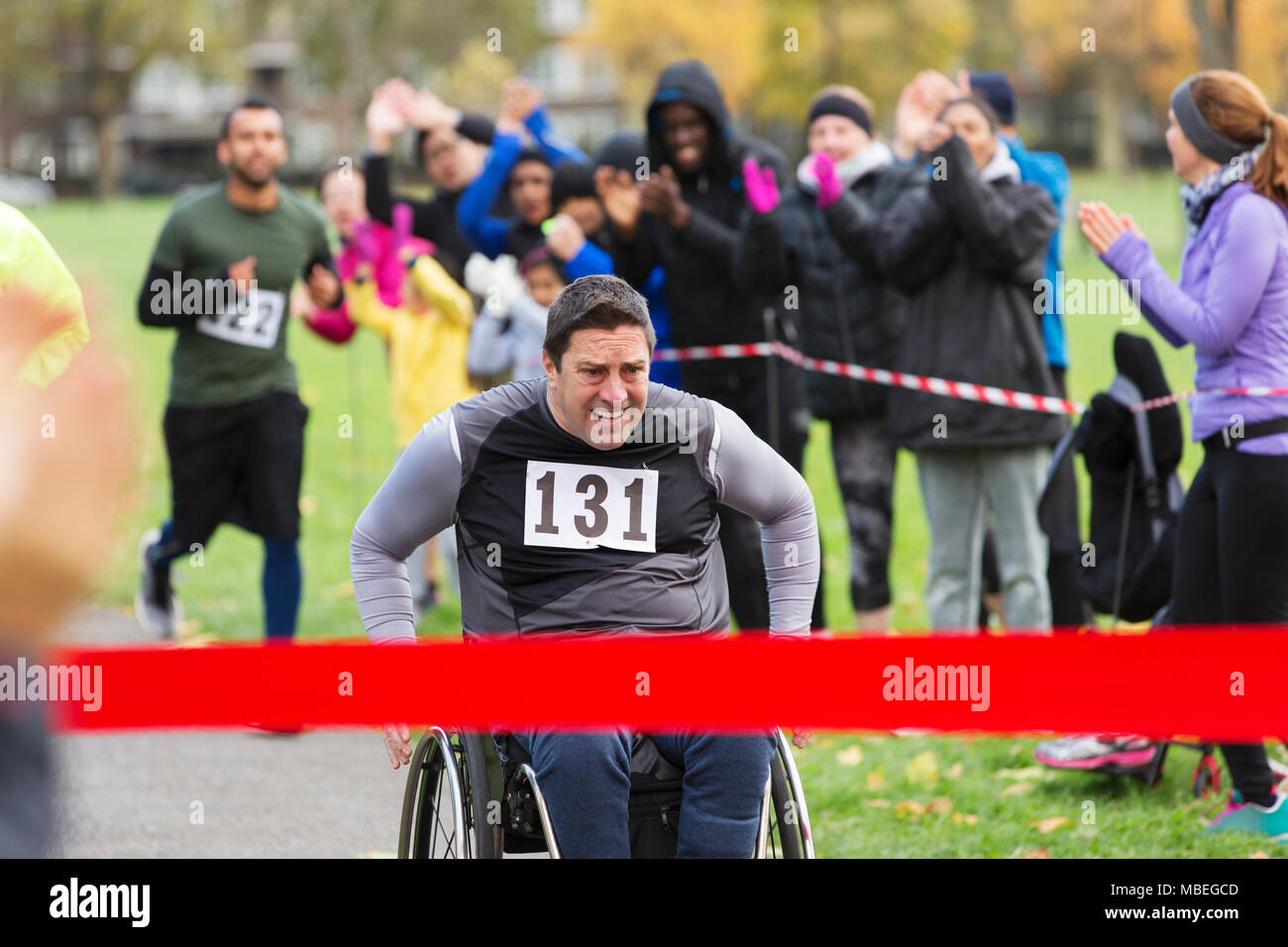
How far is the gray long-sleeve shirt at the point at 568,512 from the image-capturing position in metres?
4.04

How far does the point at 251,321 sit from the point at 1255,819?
13.2ft

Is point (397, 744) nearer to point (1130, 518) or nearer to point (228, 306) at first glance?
point (1130, 518)

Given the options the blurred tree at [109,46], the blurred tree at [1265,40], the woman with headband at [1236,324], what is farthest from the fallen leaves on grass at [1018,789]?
the blurred tree at [109,46]

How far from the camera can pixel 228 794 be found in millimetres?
5910

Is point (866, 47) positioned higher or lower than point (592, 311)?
higher

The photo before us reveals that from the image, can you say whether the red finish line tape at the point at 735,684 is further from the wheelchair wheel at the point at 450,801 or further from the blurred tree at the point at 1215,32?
the blurred tree at the point at 1215,32

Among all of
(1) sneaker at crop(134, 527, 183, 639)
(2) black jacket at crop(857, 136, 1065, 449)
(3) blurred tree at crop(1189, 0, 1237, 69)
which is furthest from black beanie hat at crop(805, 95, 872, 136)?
(3) blurred tree at crop(1189, 0, 1237, 69)

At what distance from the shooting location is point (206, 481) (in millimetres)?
6988

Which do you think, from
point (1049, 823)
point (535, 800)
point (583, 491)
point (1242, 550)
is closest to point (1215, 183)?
point (1242, 550)

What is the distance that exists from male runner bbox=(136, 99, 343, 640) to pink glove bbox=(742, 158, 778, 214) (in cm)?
173

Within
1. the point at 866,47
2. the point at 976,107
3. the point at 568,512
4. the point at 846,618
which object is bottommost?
the point at 846,618
